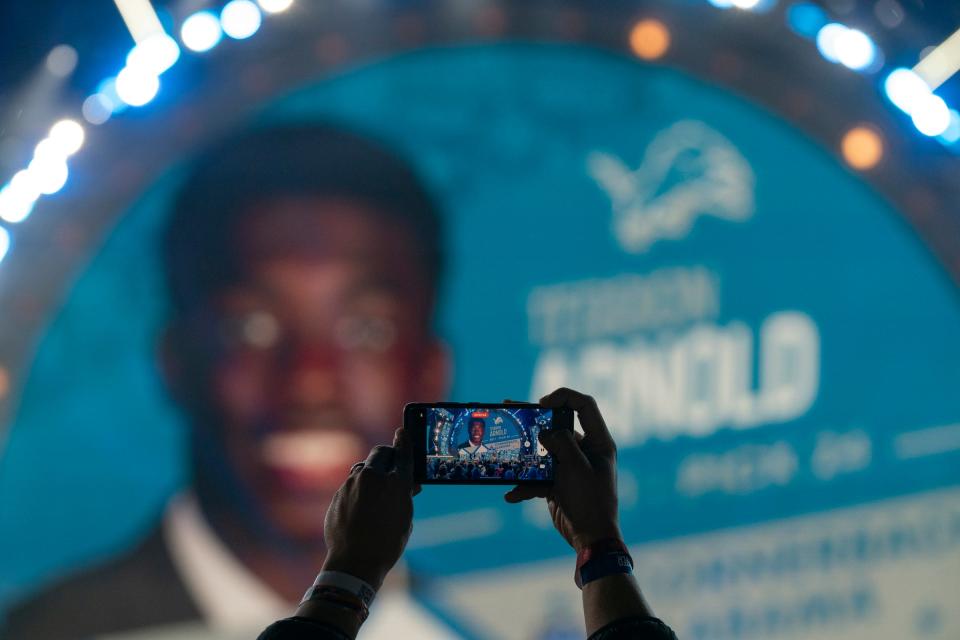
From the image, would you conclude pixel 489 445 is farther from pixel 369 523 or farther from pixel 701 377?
pixel 701 377

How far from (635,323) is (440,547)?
94cm

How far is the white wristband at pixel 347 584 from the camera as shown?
1.02 m

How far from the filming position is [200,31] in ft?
10.8

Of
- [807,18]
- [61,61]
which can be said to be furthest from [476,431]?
[807,18]

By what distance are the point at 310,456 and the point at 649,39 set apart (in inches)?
66.8

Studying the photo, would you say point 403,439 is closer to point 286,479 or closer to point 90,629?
point 286,479

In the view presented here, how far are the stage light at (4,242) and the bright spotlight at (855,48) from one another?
259 centimetres

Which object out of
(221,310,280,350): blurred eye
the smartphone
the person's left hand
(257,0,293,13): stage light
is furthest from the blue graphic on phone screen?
(257,0,293,13): stage light

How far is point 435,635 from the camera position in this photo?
Result: 131 inches

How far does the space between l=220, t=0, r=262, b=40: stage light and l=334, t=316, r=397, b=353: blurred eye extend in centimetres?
93

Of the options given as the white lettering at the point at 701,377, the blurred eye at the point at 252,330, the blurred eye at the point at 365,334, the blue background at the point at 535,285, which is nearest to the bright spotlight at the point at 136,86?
the blue background at the point at 535,285

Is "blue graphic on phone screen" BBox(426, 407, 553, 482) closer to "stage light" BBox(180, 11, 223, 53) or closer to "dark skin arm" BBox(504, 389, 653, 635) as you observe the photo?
"dark skin arm" BBox(504, 389, 653, 635)

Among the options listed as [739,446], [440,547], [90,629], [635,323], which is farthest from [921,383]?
[90,629]

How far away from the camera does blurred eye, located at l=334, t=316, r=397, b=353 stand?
3355mm
